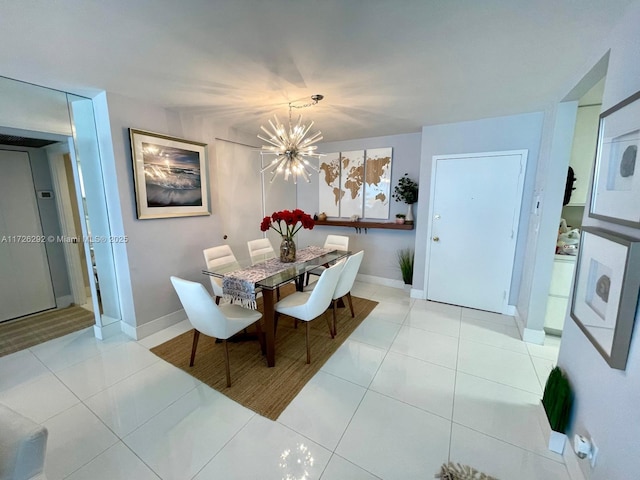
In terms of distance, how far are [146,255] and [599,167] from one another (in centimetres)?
350

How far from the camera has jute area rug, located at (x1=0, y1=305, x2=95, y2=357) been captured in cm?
246

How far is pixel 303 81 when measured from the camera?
1.95 meters

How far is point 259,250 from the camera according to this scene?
3.25 metres

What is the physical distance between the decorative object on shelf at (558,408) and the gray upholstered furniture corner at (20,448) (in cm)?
237

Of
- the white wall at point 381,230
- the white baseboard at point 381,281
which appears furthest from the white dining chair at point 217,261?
the white baseboard at point 381,281

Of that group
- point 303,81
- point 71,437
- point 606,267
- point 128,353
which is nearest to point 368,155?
point 303,81

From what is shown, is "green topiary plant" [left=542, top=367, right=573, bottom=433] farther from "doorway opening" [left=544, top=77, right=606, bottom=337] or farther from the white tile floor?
"doorway opening" [left=544, top=77, right=606, bottom=337]

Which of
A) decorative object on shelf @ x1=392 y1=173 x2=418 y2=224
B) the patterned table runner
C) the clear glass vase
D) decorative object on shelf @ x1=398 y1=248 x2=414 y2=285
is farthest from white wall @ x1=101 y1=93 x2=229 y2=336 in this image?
decorative object on shelf @ x1=398 y1=248 x2=414 y2=285

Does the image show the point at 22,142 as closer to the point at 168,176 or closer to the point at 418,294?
the point at 168,176

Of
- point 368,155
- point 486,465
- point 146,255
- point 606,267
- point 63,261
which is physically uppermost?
point 368,155

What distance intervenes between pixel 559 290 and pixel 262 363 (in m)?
2.94

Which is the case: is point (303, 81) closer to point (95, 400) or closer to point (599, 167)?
point (599, 167)

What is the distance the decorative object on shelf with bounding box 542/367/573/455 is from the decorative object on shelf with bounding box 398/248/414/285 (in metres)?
2.28

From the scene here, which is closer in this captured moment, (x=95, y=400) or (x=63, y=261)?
(x=95, y=400)
